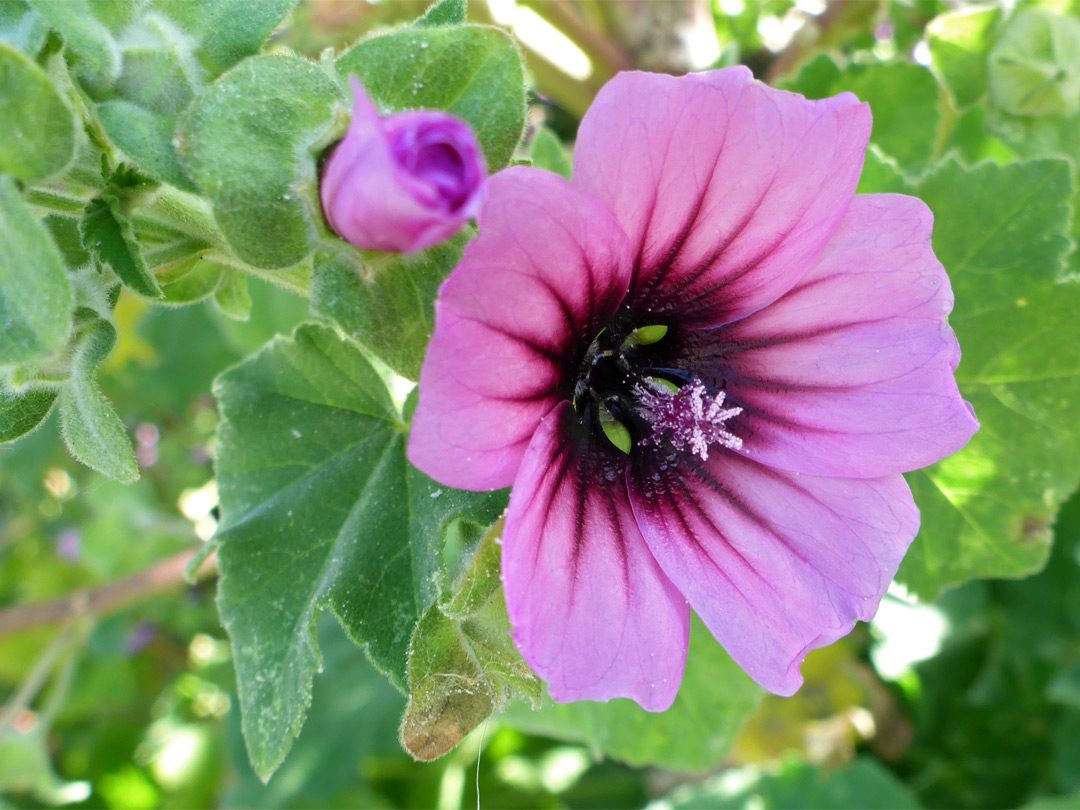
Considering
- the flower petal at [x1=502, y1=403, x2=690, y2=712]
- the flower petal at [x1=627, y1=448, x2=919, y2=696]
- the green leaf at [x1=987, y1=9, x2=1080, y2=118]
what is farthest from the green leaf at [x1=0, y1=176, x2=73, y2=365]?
the green leaf at [x1=987, y1=9, x2=1080, y2=118]

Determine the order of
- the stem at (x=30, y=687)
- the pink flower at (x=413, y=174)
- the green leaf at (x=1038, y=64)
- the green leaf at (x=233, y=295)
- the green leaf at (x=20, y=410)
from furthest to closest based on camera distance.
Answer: the stem at (x=30, y=687)
the green leaf at (x=1038, y=64)
the green leaf at (x=233, y=295)
the green leaf at (x=20, y=410)
the pink flower at (x=413, y=174)

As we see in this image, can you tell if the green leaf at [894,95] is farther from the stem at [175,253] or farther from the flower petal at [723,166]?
the stem at [175,253]

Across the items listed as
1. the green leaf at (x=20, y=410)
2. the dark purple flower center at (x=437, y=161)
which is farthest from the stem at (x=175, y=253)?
the dark purple flower center at (x=437, y=161)

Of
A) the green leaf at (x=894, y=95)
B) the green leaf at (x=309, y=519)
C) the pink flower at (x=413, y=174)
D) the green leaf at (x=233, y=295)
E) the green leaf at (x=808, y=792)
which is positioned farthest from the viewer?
the green leaf at (x=808, y=792)

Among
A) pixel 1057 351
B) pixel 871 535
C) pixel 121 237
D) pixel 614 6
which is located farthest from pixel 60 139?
pixel 614 6

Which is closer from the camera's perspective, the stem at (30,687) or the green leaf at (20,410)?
the green leaf at (20,410)

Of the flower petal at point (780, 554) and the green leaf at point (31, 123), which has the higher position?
the green leaf at point (31, 123)

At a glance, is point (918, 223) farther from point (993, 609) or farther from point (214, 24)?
point (993, 609)
